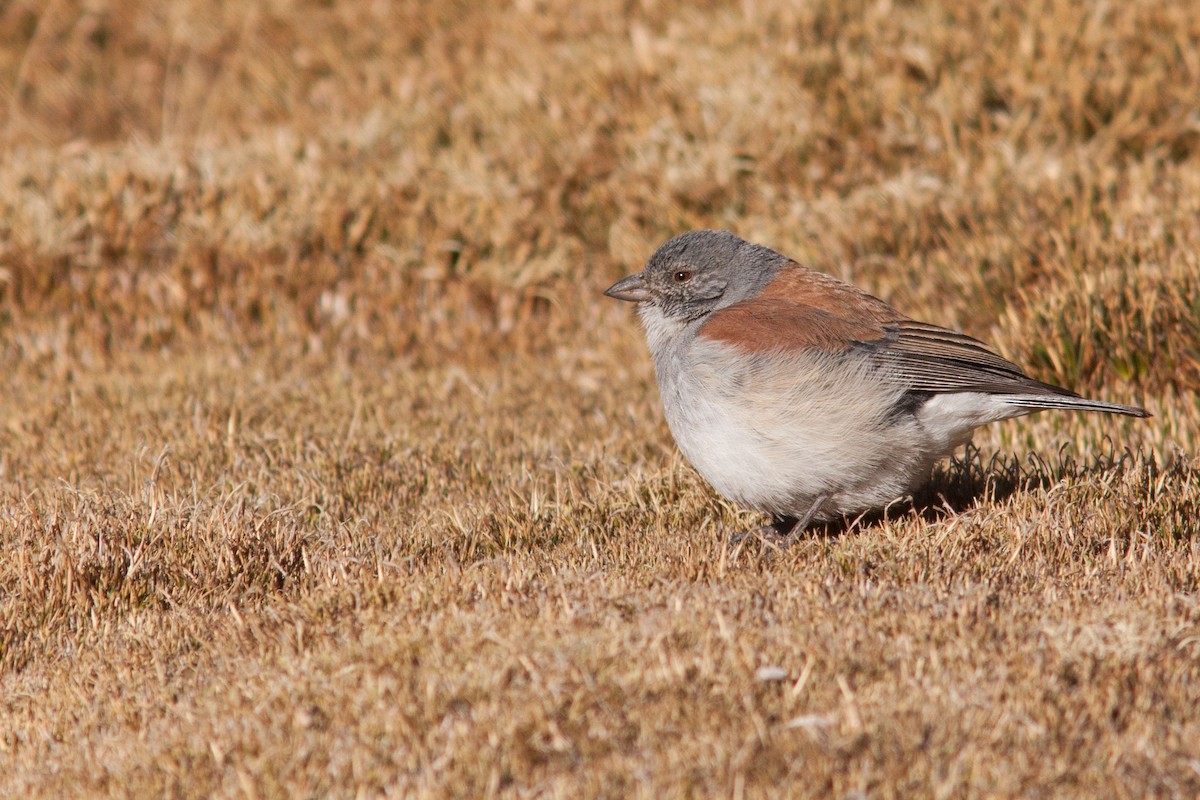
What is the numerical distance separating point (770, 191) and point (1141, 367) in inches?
109

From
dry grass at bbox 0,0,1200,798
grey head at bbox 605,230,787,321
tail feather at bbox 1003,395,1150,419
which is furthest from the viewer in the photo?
grey head at bbox 605,230,787,321

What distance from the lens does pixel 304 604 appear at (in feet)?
12.7

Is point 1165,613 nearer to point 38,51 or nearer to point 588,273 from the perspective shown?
point 588,273

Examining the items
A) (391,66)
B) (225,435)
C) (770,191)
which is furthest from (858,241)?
(391,66)

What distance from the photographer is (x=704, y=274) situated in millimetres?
5195

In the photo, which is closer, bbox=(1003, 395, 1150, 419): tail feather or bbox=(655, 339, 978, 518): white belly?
bbox=(1003, 395, 1150, 419): tail feather

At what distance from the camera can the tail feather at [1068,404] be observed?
4.18m

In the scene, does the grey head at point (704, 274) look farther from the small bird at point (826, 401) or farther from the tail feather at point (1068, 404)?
the tail feather at point (1068, 404)

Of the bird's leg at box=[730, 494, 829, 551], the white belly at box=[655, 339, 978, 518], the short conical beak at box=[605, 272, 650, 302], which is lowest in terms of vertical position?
the bird's leg at box=[730, 494, 829, 551]

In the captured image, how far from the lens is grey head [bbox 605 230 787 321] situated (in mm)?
5125

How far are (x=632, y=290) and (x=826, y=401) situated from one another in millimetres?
1247

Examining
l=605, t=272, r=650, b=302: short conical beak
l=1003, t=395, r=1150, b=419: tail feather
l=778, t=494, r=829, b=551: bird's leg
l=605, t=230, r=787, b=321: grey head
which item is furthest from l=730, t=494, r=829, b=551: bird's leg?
l=605, t=272, r=650, b=302: short conical beak

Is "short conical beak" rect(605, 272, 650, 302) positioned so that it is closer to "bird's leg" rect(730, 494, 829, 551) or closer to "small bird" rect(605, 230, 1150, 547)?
"small bird" rect(605, 230, 1150, 547)

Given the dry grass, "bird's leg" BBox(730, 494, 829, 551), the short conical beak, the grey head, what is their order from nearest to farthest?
the dry grass, "bird's leg" BBox(730, 494, 829, 551), the grey head, the short conical beak
